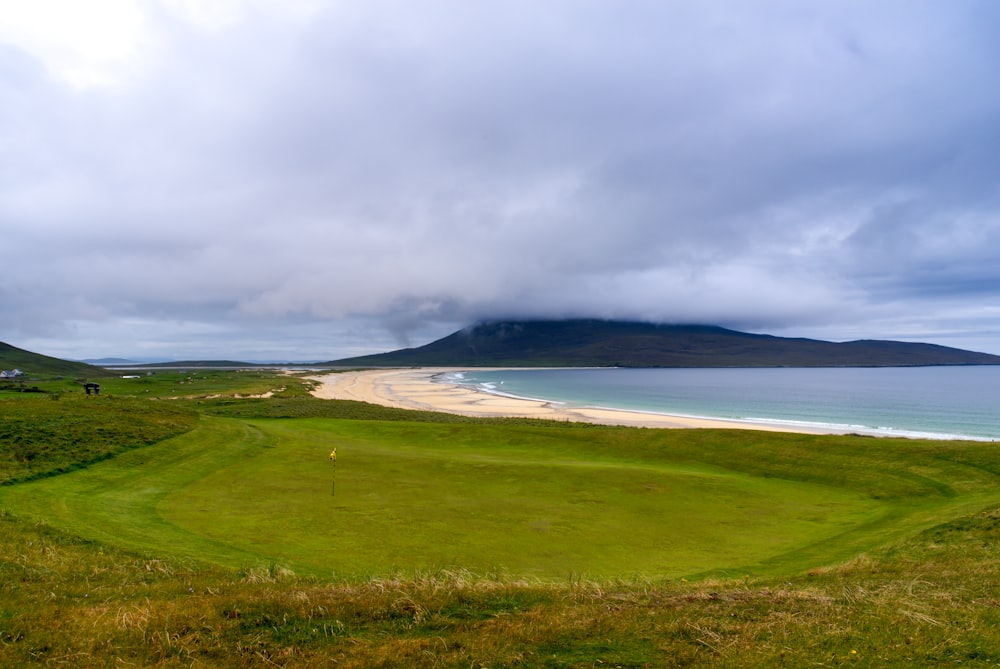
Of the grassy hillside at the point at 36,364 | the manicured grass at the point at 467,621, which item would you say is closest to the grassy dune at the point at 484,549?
the manicured grass at the point at 467,621

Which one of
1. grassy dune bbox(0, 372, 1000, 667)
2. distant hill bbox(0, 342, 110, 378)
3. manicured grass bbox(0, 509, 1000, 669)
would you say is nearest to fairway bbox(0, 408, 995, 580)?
grassy dune bbox(0, 372, 1000, 667)

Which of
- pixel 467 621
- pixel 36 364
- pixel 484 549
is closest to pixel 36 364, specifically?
pixel 36 364

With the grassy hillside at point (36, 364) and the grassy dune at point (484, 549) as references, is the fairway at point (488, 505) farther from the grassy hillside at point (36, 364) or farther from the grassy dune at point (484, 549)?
the grassy hillside at point (36, 364)

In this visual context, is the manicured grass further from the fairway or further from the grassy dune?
the fairway

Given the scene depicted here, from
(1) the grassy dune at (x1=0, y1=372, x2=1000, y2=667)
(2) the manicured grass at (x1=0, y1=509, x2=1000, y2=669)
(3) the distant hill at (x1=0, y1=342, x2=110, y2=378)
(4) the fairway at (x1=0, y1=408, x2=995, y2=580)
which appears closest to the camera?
(2) the manicured grass at (x1=0, y1=509, x2=1000, y2=669)

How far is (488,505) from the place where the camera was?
17516mm

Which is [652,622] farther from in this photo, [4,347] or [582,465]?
[4,347]

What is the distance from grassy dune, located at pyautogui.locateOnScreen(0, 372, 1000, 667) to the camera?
6.30 m

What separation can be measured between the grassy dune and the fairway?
0.39 ft

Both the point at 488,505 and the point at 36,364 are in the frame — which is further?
the point at 36,364

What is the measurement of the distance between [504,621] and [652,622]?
1.94m

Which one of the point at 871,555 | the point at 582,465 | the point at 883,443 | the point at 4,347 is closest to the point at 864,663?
the point at 871,555

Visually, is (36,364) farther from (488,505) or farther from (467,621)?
(467,621)

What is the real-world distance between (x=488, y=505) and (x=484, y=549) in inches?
161
